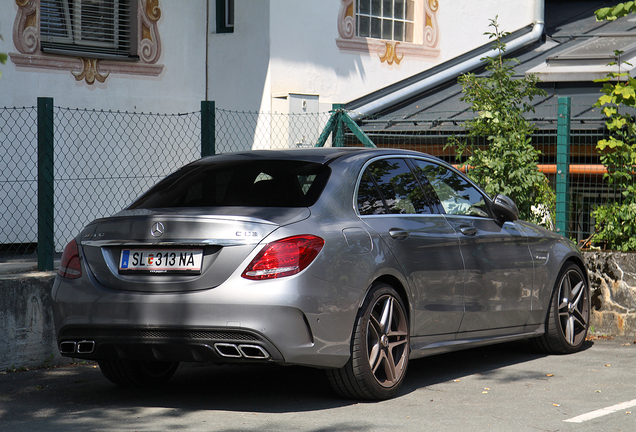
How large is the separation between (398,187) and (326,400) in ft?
4.93

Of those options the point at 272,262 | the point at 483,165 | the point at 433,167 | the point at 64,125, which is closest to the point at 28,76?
the point at 64,125

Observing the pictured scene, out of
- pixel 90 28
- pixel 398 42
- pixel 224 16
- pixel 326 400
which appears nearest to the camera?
pixel 326 400

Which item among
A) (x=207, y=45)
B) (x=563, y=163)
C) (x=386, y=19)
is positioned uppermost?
(x=386, y=19)

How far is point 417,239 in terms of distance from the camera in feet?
19.6

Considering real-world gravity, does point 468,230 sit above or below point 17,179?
below

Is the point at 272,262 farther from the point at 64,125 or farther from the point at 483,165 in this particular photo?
the point at 64,125

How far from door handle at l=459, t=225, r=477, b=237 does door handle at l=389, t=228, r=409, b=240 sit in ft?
2.42

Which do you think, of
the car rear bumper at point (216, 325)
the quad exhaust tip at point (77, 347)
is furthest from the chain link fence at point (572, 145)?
the quad exhaust tip at point (77, 347)

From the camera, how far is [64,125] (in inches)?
436

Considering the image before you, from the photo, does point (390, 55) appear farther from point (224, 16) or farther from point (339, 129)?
point (339, 129)

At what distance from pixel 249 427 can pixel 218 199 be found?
1417 millimetres

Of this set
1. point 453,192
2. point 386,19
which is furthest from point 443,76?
point 453,192

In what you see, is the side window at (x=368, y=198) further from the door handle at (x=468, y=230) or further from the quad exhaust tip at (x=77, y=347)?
the quad exhaust tip at (x=77, y=347)

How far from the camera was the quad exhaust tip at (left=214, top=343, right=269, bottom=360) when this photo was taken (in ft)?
16.3
